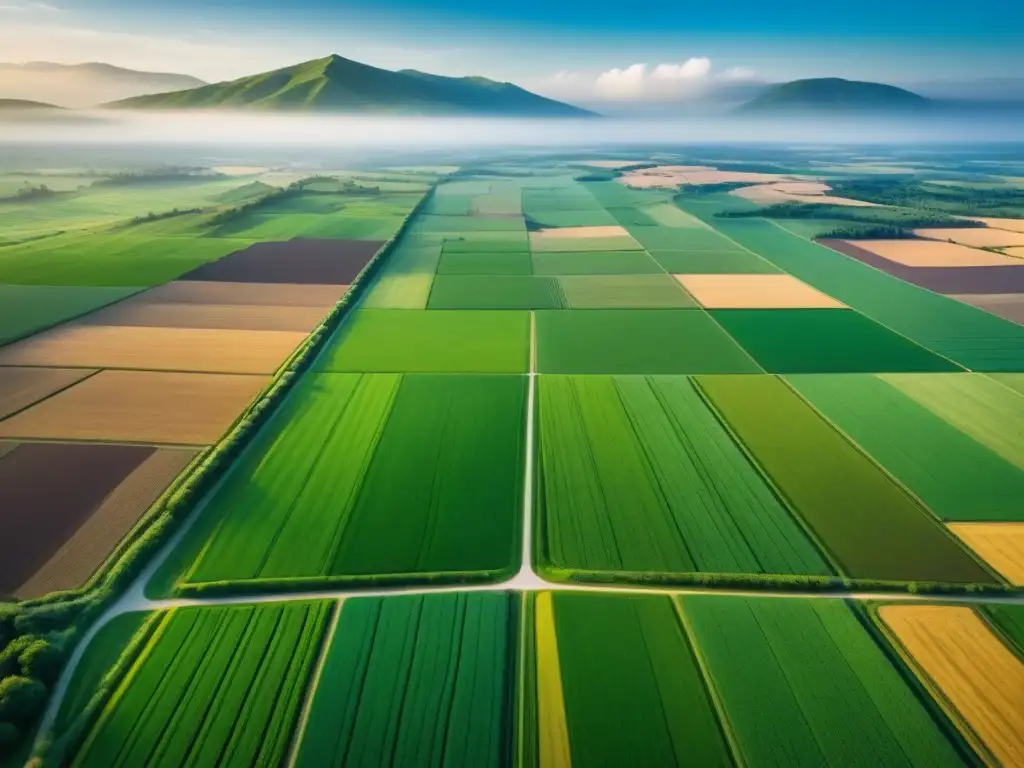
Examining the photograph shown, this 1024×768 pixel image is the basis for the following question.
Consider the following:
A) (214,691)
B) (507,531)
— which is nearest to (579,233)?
(507,531)

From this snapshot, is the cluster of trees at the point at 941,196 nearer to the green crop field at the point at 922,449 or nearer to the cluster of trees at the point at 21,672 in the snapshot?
the green crop field at the point at 922,449

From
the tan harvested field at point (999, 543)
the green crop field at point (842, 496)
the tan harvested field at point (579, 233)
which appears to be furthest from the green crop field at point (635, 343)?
the tan harvested field at point (579, 233)

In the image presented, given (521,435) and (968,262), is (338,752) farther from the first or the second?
(968,262)

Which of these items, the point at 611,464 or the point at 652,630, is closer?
the point at 652,630

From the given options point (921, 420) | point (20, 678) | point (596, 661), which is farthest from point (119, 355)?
point (921, 420)

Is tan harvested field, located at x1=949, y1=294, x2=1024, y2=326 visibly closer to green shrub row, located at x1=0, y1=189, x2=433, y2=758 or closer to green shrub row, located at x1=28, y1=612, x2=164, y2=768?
green shrub row, located at x1=0, y1=189, x2=433, y2=758

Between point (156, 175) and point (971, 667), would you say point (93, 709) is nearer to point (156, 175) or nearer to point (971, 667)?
point (971, 667)
